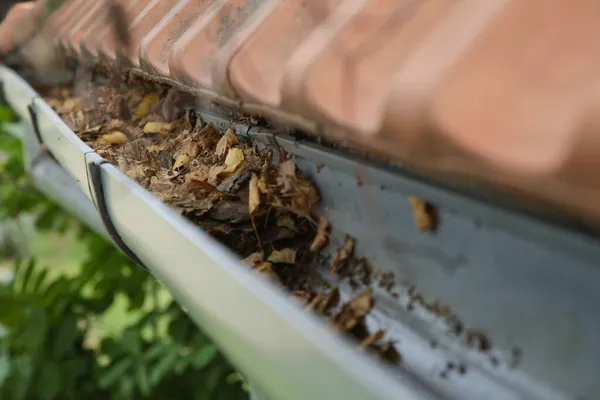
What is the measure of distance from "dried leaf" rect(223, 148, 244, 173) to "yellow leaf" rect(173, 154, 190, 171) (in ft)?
0.32

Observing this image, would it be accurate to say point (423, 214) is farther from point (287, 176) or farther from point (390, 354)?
point (287, 176)

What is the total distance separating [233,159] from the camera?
2.84 feet

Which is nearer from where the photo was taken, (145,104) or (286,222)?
(286,222)

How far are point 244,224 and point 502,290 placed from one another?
0.40m

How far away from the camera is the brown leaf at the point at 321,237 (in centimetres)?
75

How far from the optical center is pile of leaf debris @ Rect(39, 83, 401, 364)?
68 centimetres

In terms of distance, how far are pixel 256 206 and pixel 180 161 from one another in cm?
23

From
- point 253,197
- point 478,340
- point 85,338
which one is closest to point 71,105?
point 253,197

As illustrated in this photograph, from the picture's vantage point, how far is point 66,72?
184 centimetres

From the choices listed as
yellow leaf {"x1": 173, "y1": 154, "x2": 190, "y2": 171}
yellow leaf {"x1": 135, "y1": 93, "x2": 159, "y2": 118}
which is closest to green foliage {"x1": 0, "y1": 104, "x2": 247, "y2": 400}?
yellow leaf {"x1": 135, "y1": 93, "x2": 159, "y2": 118}

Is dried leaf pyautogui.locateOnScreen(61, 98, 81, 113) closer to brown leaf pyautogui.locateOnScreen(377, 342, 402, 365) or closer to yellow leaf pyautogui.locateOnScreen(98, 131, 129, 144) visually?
yellow leaf pyautogui.locateOnScreen(98, 131, 129, 144)

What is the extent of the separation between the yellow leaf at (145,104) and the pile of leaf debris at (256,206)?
22 cm

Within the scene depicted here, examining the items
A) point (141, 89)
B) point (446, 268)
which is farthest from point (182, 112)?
point (446, 268)

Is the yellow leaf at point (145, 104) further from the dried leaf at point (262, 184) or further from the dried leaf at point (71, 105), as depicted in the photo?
the dried leaf at point (262, 184)
